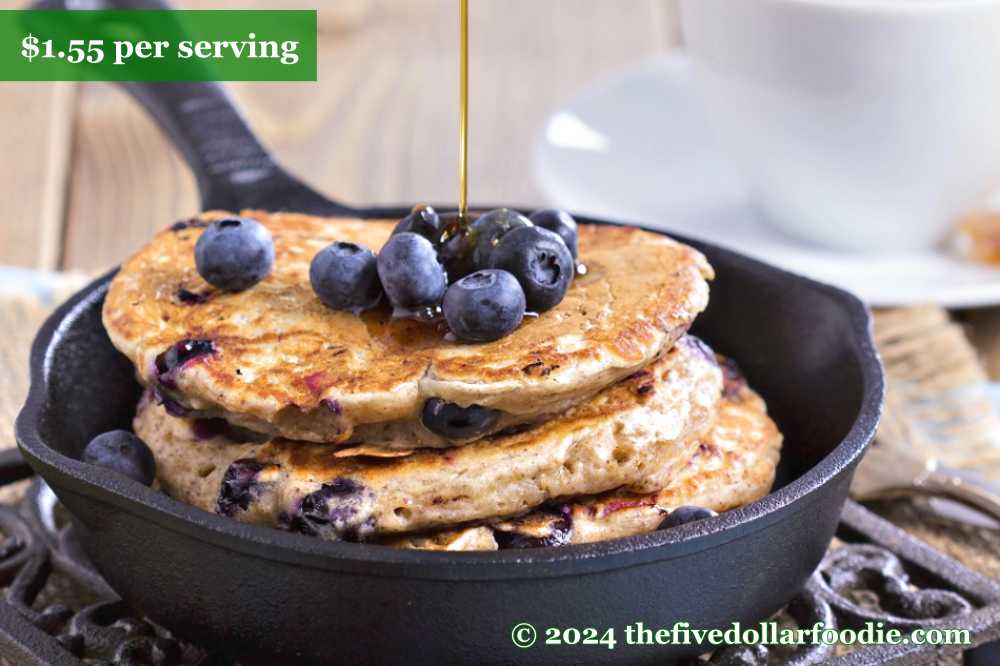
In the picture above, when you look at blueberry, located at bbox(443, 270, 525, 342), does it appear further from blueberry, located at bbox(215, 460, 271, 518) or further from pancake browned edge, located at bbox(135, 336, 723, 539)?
blueberry, located at bbox(215, 460, 271, 518)

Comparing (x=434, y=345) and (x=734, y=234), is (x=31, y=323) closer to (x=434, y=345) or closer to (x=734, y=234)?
(x=434, y=345)

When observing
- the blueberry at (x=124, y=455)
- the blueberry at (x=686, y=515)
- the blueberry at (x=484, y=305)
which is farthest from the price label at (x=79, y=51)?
the blueberry at (x=686, y=515)

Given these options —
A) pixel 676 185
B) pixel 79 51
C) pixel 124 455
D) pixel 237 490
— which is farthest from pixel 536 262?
pixel 676 185

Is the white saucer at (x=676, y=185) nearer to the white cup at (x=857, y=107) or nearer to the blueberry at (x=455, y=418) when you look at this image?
the white cup at (x=857, y=107)

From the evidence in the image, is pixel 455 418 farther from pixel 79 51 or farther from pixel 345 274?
pixel 79 51

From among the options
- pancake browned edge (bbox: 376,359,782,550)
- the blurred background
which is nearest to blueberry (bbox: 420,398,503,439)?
pancake browned edge (bbox: 376,359,782,550)
